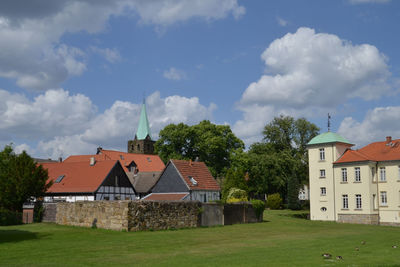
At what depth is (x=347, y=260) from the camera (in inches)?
590

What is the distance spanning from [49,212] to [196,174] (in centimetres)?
1980

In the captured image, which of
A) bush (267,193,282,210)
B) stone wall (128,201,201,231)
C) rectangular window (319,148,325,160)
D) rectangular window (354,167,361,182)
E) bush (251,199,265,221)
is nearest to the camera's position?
stone wall (128,201,201,231)

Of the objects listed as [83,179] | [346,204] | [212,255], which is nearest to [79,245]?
[212,255]

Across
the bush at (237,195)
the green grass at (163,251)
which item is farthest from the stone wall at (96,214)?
the bush at (237,195)

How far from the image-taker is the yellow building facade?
4578 cm

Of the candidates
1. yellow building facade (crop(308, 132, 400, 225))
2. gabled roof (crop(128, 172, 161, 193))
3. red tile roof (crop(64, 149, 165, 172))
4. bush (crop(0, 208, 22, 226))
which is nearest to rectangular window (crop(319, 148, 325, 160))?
yellow building facade (crop(308, 132, 400, 225))

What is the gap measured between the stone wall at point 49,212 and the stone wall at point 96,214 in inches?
86.7

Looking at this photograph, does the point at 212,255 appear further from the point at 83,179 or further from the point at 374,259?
the point at 83,179

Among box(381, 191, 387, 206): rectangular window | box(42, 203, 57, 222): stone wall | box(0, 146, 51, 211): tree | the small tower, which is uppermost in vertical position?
the small tower

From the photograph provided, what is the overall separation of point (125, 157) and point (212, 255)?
222 ft

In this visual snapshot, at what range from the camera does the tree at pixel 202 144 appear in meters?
69.7

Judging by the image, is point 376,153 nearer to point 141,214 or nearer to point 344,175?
point 344,175

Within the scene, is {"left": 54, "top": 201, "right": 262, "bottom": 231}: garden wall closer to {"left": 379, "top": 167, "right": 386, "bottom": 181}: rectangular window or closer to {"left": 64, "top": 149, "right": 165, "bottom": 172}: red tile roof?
{"left": 379, "top": 167, "right": 386, "bottom": 181}: rectangular window

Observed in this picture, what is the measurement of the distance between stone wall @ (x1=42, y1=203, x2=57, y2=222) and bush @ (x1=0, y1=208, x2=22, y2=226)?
2540mm
